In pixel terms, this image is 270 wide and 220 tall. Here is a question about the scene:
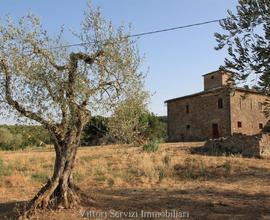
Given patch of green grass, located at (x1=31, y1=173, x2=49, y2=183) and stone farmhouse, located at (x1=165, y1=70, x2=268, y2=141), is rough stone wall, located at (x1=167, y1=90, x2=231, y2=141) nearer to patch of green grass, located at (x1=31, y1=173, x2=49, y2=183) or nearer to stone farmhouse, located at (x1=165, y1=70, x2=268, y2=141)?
stone farmhouse, located at (x1=165, y1=70, x2=268, y2=141)

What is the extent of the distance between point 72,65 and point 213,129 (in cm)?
3802

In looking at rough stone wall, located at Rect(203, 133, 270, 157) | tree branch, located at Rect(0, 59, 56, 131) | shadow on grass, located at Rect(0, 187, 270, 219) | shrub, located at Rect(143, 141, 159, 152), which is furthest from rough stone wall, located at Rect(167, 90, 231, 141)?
tree branch, located at Rect(0, 59, 56, 131)

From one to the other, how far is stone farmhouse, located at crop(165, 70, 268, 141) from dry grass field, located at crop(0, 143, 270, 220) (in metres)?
20.2

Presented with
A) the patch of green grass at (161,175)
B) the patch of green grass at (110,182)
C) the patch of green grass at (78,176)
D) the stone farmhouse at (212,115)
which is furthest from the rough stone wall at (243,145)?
the stone farmhouse at (212,115)

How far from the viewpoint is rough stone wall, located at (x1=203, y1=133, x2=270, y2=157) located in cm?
2508

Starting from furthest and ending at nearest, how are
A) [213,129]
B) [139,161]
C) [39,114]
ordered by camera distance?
[213,129], [139,161], [39,114]

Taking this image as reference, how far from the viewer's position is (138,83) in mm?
11617

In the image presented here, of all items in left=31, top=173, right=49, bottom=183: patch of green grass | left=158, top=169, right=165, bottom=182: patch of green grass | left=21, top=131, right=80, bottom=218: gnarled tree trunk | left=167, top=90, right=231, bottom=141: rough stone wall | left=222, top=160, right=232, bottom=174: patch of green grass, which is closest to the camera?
left=21, top=131, right=80, bottom=218: gnarled tree trunk

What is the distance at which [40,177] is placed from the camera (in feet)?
64.0

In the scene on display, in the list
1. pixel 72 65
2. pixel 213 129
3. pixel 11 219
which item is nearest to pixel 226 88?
pixel 72 65

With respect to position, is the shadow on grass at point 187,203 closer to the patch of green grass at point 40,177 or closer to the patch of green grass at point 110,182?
the patch of green grass at point 110,182

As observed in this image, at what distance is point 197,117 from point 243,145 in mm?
23034

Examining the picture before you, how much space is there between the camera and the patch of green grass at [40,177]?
18.8m

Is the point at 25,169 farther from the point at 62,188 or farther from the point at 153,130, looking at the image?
the point at 153,130
